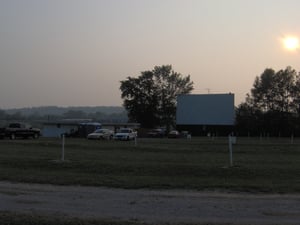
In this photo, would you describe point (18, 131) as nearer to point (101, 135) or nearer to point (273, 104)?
point (101, 135)

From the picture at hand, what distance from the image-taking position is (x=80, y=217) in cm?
981

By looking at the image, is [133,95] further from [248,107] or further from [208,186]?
[208,186]

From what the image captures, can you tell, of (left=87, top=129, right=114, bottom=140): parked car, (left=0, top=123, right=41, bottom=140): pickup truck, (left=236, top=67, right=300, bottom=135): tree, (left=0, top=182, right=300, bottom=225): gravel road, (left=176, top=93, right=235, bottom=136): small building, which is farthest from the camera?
(left=236, top=67, right=300, bottom=135): tree

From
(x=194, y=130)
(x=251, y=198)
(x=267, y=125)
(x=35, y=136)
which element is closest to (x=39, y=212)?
(x=251, y=198)

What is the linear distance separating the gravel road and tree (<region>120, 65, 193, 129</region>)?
11405 centimetres

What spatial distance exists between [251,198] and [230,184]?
2.36m

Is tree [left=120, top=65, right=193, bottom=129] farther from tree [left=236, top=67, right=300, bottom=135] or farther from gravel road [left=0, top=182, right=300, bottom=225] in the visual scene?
gravel road [left=0, top=182, right=300, bottom=225]

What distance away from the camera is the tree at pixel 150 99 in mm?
129500

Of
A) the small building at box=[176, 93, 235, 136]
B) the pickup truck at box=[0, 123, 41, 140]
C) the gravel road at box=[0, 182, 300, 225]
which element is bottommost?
the gravel road at box=[0, 182, 300, 225]

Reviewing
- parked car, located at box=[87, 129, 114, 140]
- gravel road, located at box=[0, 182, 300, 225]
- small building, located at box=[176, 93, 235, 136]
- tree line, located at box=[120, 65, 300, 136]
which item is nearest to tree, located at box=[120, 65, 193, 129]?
tree line, located at box=[120, 65, 300, 136]

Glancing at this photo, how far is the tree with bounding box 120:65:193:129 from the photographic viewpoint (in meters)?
130

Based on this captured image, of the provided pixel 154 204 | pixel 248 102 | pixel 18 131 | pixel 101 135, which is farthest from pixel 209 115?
pixel 154 204

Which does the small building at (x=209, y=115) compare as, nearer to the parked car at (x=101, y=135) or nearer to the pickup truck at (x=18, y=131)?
the parked car at (x=101, y=135)

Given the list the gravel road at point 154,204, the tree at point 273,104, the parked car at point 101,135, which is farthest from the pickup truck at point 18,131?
the tree at point 273,104
